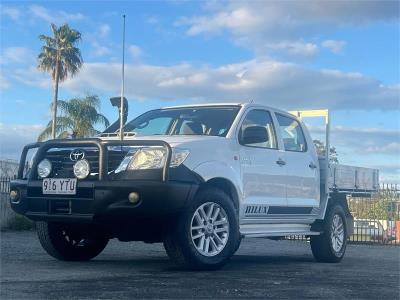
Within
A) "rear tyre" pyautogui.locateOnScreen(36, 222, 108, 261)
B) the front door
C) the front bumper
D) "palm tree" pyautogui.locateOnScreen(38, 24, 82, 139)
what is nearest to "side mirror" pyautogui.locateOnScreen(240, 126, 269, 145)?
the front door

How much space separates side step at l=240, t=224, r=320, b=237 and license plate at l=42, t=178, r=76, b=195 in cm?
203

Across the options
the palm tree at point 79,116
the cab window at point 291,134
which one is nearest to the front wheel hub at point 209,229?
the cab window at point 291,134

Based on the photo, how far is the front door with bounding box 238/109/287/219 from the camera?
7.33 m

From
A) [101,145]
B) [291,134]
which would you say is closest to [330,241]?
[291,134]

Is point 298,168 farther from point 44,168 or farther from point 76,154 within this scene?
point 44,168

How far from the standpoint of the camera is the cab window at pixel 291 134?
8.48 m

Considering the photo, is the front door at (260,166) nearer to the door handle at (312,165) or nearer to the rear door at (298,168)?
the rear door at (298,168)

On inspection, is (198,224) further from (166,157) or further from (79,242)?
(79,242)

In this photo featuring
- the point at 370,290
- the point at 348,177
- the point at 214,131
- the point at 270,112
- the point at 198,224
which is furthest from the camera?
the point at 348,177

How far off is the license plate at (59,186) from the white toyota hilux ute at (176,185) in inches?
0.6

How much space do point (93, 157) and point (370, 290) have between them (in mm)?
2912

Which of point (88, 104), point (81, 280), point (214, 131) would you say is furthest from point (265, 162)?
point (88, 104)

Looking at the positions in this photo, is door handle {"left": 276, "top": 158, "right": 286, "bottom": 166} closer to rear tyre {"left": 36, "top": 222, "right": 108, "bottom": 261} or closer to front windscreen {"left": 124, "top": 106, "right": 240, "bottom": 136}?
front windscreen {"left": 124, "top": 106, "right": 240, "bottom": 136}

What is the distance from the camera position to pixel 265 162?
769cm
